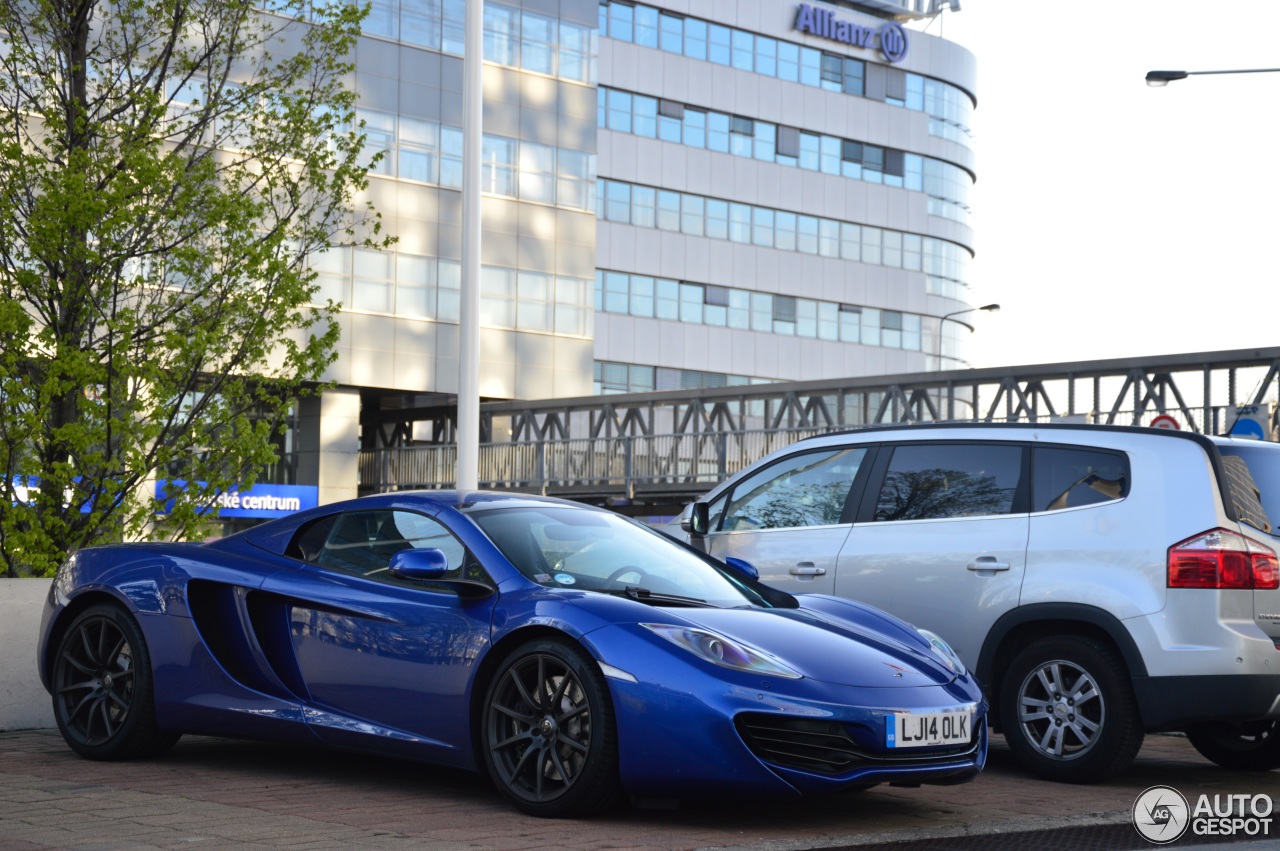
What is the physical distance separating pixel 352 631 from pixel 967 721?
2579mm

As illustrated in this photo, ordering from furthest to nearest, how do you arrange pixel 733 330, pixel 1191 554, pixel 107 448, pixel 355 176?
pixel 733 330, pixel 355 176, pixel 107 448, pixel 1191 554

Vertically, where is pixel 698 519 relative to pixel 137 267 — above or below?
below

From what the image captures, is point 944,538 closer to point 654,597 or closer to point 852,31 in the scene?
point 654,597

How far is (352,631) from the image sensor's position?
7.18m

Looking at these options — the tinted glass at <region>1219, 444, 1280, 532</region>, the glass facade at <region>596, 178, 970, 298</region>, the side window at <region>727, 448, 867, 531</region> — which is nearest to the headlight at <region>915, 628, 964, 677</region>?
the tinted glass at <region>1219, 444, 1280, 532</region>

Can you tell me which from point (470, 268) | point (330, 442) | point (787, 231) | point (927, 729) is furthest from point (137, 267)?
point (787, 231)

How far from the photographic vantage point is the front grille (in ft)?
20.3

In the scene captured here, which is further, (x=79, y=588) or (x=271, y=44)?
(x=271, y=44)

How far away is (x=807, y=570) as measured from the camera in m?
9.05

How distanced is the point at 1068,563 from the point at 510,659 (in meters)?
3.02

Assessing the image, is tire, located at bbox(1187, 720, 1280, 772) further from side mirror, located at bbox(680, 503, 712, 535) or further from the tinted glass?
side mirror, located at bbox(680, 503, 712, 535)

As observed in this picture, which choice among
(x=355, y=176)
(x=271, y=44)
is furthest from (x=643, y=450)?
(x=355, y=176)

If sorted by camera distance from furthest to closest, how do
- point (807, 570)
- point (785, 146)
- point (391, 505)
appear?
1. point (785, 146)
2. point (807, 570)
3. point (391, 505)

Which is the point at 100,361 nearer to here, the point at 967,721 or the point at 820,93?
the point at 967,721
